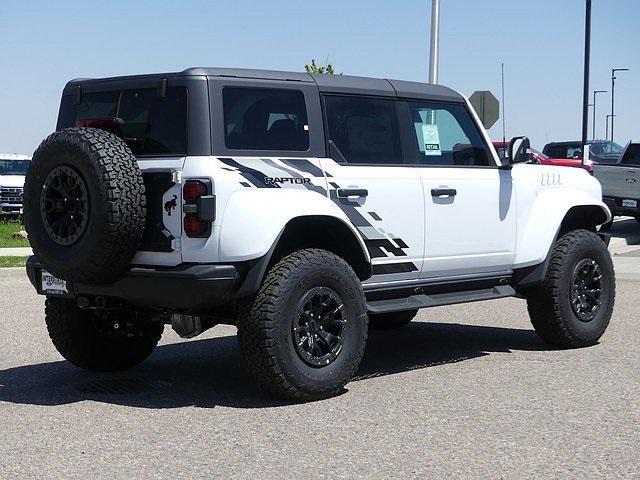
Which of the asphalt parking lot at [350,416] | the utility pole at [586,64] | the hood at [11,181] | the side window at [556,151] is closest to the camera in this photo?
the asphalt parking lot at [350,416]

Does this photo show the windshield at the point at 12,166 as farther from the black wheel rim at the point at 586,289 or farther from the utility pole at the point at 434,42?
the black wheel rim at the point at 586,289

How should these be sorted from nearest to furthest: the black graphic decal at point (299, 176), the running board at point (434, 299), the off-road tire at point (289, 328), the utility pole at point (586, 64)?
1. the off-road tire at point (289, 328)
2. the black graphic decal at point (299, 176)
3. the running board at point (434, 299)
4. the utility pole at point (586, 64)

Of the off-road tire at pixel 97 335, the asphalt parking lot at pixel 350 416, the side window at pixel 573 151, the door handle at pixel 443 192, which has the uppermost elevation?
the side window at pixel 573 151

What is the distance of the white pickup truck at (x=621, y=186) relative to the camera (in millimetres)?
22625

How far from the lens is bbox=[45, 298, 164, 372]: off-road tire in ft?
24.8

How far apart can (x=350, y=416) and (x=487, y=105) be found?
15.8 m

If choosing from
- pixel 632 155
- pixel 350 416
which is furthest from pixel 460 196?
pixel 632 155

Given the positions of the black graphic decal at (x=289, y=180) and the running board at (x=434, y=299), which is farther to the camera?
the running board at (x=434, y=299)

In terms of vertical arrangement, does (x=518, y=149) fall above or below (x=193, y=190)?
above

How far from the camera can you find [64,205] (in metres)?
6.58

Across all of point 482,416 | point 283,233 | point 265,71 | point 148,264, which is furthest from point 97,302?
point 482,416

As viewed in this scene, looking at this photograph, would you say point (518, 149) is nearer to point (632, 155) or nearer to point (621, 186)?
point (621, 186)

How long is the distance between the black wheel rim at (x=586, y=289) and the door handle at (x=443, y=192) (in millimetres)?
1515

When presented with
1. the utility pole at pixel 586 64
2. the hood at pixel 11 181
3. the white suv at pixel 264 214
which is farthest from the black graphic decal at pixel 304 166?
the utility pole at pixel 586 64
